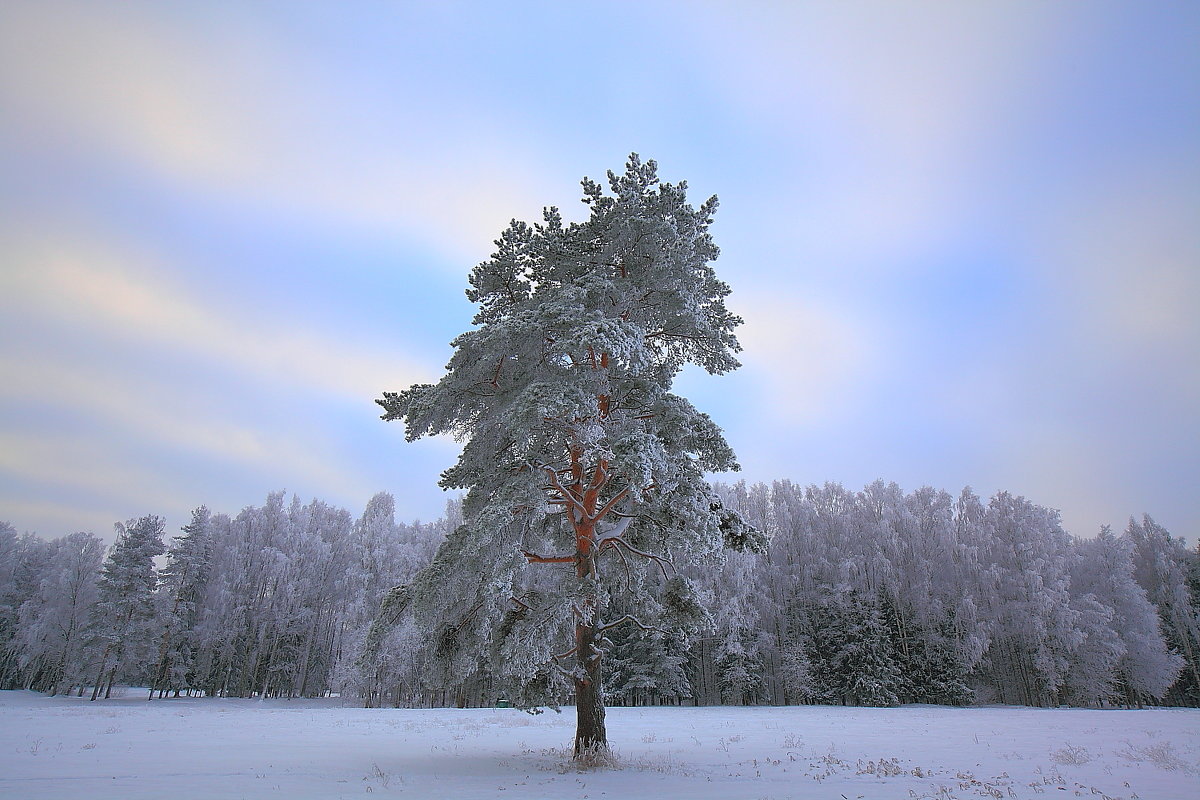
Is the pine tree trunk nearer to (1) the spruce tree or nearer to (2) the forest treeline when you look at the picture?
(2) the forest treeline

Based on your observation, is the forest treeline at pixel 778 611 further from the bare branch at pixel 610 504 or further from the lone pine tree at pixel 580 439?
the bare branch at pixel 610 504

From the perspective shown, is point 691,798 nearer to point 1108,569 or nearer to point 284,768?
point 284,768

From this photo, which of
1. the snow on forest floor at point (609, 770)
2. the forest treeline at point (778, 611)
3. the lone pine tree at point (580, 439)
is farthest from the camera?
the forest treeline at point (778, 611)

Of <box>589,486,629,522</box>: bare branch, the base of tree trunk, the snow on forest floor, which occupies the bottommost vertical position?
the snow on forest floor

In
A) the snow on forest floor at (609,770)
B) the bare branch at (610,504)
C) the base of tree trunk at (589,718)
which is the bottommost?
the snow on forest floor at (609,770)

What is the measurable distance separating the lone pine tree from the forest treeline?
26.1 meters

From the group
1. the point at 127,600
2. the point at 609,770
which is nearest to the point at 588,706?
the point at 609,770

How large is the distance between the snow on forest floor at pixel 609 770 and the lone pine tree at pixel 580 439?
211 cm

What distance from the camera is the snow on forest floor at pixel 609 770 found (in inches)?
338

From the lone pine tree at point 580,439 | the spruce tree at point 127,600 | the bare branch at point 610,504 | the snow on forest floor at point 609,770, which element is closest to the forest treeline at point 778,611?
the spruce tree at point 127,600

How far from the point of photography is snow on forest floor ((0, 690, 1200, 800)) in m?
8.59

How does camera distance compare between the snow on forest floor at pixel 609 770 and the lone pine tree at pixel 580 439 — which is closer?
the snow on forest floor at pixel 609 770

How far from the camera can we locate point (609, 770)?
10.8 m

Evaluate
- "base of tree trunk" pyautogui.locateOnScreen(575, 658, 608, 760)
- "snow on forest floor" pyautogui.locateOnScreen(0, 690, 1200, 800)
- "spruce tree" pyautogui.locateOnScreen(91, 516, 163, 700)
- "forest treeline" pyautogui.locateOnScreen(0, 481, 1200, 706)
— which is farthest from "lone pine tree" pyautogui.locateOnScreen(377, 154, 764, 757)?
"spruce tree" pyautogui.locateOnScreen(91, 516, 163, 700)
